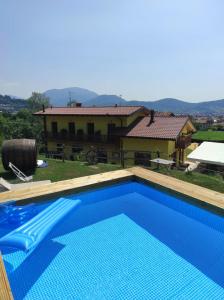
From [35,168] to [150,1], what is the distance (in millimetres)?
8343

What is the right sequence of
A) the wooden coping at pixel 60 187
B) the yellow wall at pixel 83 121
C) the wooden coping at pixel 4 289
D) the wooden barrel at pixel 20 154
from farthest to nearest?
the yellow wall at pixel 83 121
the wooden barrel at pixel 20 154
the wooden coping at pixel 60 187
the wooden coping at pixel 4 289

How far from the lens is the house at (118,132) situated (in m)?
20.2

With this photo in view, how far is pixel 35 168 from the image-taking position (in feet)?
35.4

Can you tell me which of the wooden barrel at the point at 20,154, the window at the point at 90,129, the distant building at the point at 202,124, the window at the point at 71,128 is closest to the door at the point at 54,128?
the window at the point at 71,128

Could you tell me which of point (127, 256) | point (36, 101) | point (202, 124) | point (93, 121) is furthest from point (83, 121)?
point (202, 124)

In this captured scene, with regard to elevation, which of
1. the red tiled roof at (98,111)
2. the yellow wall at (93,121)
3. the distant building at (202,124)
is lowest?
the distant building at (202,124)

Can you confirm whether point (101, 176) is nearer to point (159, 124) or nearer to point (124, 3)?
point (124, 3)

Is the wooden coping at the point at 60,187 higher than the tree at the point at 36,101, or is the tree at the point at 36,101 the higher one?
the tree at the point at 36,101

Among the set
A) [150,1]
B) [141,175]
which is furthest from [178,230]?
[150,1]

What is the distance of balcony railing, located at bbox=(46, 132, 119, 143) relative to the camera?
75.8 feet

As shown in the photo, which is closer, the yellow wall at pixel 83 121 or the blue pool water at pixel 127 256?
the blue pool water at pixel 127 256

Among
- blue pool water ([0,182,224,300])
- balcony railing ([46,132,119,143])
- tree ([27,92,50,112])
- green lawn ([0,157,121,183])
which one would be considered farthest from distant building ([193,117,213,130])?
blue pool water ([0,182,224,300])

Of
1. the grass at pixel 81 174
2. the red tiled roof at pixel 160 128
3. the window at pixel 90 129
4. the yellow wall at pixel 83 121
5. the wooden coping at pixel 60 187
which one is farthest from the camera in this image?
the window at pixel 90 129

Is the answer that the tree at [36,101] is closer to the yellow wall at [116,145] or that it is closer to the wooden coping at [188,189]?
the yellow wall at [116,145]
